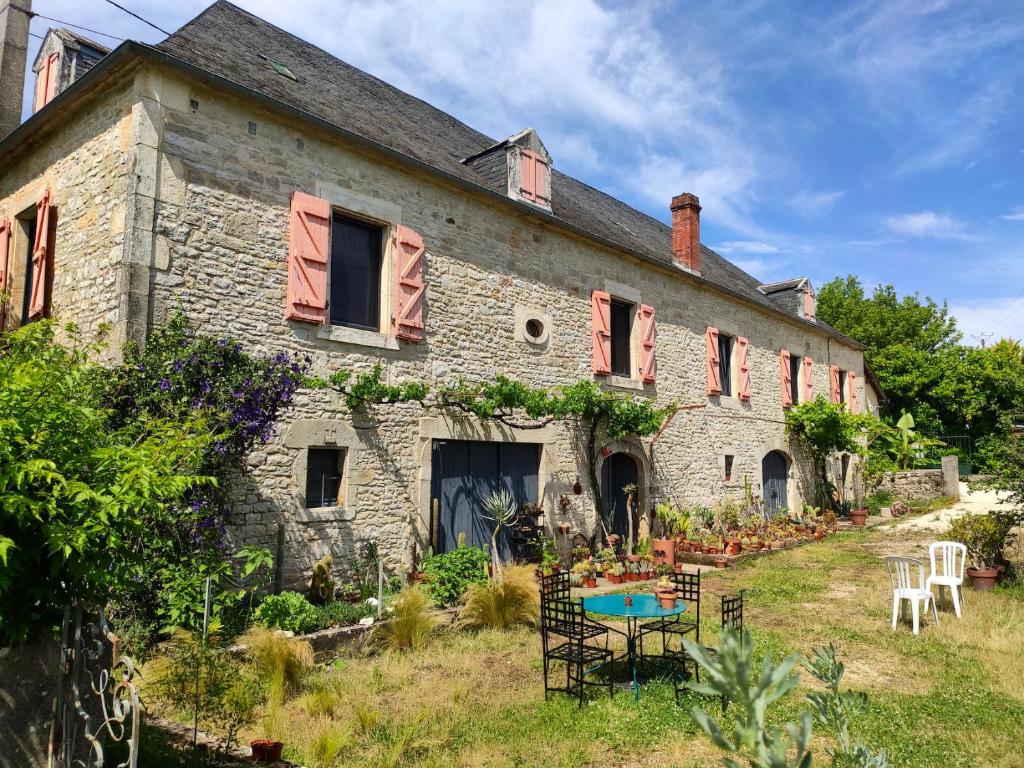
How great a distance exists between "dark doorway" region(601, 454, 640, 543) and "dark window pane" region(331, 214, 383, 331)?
16.5 ft

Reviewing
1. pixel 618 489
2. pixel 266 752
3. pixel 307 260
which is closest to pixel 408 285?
pixel 307 260

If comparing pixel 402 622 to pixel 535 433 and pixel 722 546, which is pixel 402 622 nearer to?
pixel 535 433

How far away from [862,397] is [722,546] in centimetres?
Answer: 1209

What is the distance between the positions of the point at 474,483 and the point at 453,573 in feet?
5.55

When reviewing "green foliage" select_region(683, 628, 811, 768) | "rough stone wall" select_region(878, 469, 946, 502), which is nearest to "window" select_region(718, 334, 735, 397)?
"rough stone wall" select_region(878, 469, 946, 502)

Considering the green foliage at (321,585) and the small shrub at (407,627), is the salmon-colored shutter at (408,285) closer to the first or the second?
the green foliage at (321,585)

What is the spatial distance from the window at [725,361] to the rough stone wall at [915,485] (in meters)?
8.18

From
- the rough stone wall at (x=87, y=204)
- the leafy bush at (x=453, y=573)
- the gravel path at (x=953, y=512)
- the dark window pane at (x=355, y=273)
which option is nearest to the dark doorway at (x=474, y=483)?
the leafy bush at (x=453, y=573)

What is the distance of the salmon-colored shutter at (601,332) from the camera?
36.8 ft

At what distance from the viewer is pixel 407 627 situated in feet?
20.7

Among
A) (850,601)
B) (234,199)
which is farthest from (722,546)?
(234,199)

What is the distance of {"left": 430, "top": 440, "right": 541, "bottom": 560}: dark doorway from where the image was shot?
8.68 m

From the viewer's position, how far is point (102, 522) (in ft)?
8.34

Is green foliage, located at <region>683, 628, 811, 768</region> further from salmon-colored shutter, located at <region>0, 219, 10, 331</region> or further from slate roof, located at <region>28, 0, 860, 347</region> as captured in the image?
salmon-colored shutter, located at <region>0, 219, 10, 331</region>
